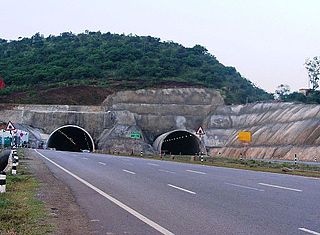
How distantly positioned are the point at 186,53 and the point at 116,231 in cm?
10965

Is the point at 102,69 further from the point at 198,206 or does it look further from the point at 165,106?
the point at 198,206

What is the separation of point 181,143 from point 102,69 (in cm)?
3710

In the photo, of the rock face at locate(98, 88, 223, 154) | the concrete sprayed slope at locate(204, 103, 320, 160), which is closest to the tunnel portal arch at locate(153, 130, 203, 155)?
the rock face at locate(98, 88, 223, 154)

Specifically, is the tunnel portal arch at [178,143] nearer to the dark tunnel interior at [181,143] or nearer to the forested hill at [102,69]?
the dark tunnel interior at [181,143]

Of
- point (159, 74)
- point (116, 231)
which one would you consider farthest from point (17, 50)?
point (116, 231)

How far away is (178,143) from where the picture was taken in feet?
250

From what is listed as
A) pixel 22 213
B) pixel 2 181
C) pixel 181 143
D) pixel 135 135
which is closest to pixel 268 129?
pixel 135 135

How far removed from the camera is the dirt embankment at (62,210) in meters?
9.56

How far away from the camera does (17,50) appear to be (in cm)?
13050

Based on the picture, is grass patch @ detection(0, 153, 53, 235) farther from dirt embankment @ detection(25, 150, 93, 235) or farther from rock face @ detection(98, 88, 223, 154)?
rock face @ detection(98, 88, 223, 154)

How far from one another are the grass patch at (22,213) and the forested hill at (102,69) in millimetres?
72449

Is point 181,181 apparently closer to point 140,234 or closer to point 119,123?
point 140,234

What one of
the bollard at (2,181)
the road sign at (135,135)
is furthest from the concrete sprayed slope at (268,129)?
the bollard at (2,181)

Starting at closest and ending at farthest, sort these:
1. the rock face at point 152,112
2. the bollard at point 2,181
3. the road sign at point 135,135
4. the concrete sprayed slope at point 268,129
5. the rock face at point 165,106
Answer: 1. the bollard at point 2,181
2. the concrete sprayed slope at point 268,129
3. the road sign at point 135,135
4. the rock face at point 152,112
5. the rock face at point 165,106
